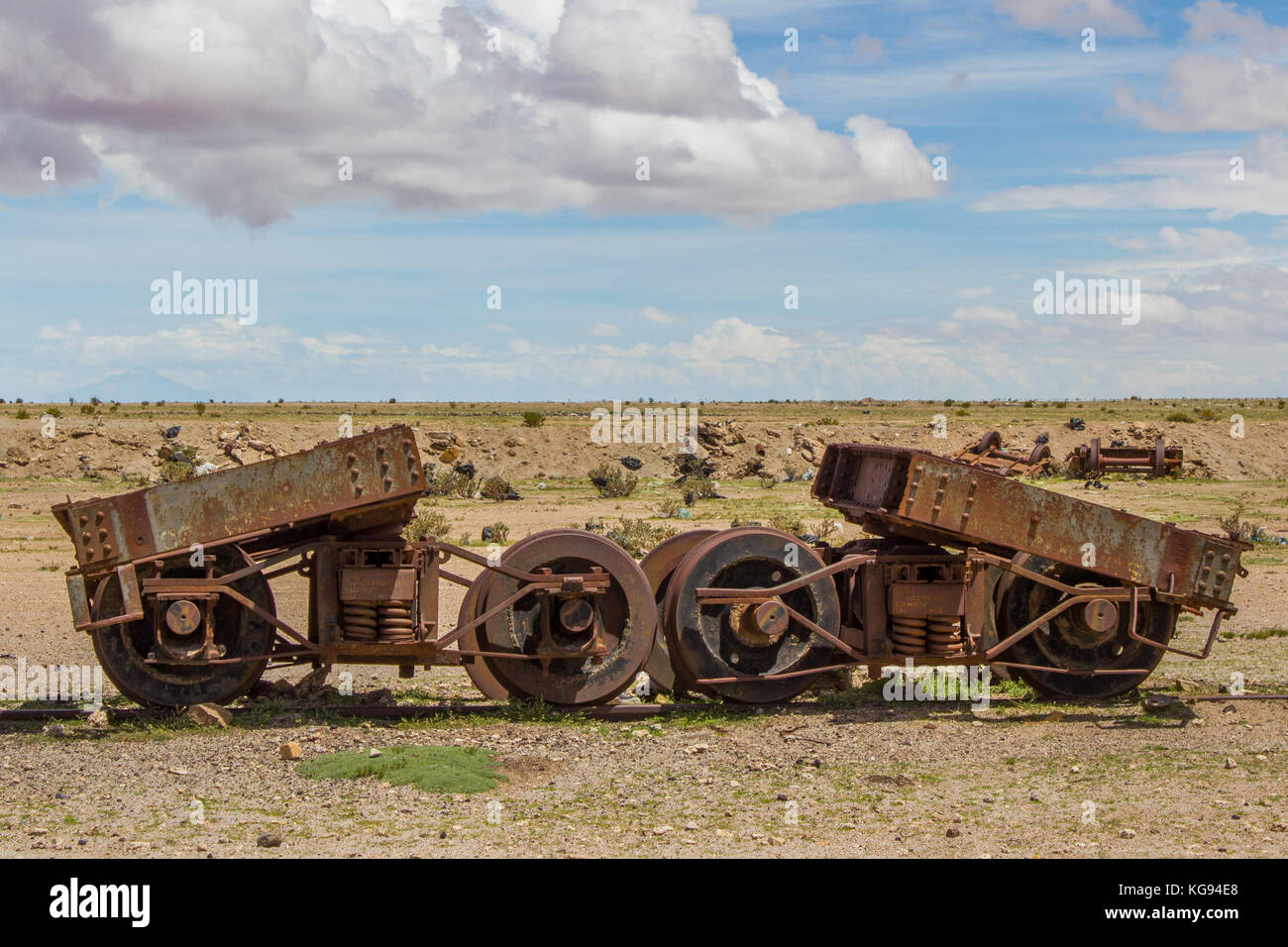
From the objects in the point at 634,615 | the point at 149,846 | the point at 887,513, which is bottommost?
the point at 149,846

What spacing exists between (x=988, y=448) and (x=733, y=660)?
2699 mm

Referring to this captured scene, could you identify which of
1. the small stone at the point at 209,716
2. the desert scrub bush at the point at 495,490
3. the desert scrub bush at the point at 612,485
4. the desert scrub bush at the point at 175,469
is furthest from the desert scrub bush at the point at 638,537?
the desert scrub bush at the point at 175,469

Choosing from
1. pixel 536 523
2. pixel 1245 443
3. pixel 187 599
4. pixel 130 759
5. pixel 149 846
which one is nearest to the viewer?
pixel 149 846

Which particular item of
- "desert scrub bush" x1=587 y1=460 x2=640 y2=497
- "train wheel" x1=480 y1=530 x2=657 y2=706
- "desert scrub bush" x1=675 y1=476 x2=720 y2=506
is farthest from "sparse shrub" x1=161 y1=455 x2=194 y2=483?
"train wheel" x1=480 y1=530 x2=657 y2=706

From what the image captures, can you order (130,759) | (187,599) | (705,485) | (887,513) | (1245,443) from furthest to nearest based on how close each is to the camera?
(1245,443) < (705,485) < (887,513) < (187,599) < (130,759)

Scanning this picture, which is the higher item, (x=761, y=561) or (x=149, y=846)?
(x=761, y=561)

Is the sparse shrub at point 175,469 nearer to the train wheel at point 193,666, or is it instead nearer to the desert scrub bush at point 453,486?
the desert scrub bush at point 453,486

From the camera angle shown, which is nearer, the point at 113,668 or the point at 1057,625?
the point at 113,668

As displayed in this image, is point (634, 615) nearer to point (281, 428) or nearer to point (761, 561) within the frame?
point (761, 561)

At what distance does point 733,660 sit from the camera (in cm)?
1008

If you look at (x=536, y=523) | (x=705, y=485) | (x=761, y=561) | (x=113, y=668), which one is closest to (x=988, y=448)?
(x=761, y=561)

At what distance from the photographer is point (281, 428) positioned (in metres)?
49.5

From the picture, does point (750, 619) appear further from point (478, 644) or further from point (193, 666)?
point (193, 666)

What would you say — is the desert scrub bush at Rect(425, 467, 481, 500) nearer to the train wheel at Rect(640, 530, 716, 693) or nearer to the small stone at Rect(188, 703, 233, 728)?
the train wheel at Rect(640, 530, 716, 693)
